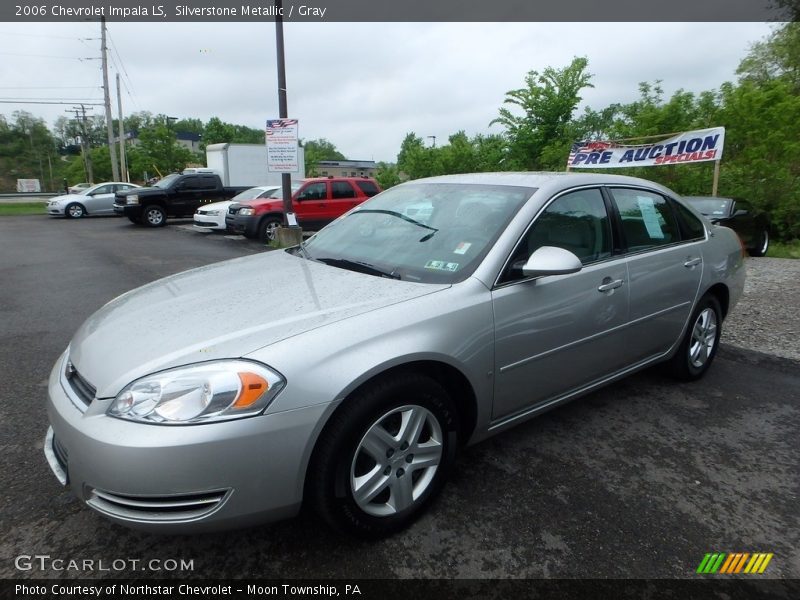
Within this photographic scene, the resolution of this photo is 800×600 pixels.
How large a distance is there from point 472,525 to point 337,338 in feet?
3.57

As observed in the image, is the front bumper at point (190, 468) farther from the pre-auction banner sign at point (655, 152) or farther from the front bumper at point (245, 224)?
the pre-auction banner sign at point (655, 152)

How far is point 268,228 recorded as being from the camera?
13094mm

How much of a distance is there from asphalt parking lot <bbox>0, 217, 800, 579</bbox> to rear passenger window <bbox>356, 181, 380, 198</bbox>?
10.8 m

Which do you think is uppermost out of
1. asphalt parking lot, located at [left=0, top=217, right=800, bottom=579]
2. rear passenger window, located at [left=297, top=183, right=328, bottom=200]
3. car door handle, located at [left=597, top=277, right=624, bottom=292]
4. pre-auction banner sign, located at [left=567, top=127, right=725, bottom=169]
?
pre-auction banner sign, located at [left=567, top=127, right=725, bottom=169]

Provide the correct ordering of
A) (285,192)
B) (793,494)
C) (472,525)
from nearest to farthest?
(472,525)
(793,494)
(285,192)

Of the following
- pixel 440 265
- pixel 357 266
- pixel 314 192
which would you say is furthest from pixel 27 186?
pixel 440 265

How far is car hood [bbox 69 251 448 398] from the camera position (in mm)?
1952

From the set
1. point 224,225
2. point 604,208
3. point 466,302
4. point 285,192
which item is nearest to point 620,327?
point 604,208

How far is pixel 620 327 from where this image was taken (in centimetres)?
311

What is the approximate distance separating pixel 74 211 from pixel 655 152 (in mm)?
21035

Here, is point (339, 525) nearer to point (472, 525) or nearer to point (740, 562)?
point (472, 525)

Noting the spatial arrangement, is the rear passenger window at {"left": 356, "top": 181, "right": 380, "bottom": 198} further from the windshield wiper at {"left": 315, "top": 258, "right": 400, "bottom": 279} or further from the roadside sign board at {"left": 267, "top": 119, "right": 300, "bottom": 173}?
the windshield wiper at {"left": 315, "top": 258, "right": 400, "bottom": 279}

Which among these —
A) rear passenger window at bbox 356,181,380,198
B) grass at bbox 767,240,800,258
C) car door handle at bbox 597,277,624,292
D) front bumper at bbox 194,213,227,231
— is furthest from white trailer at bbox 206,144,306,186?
car door handle at bbox 597,277,624,292

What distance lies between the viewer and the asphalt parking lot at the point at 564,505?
2088mm
